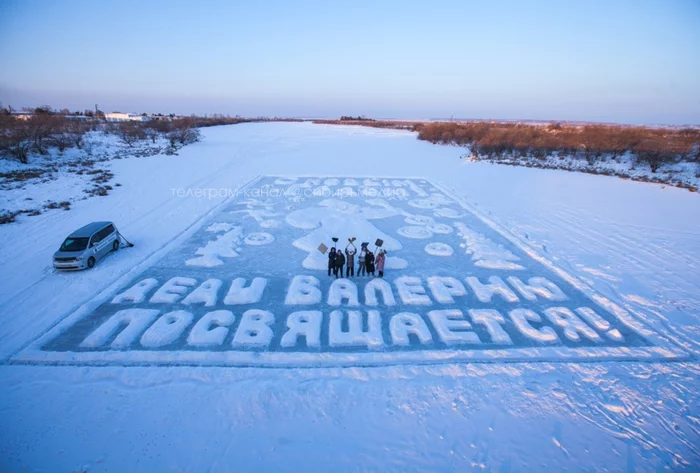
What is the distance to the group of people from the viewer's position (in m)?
11.2

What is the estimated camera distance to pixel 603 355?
8016 mm

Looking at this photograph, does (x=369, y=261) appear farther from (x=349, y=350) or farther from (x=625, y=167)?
(x=625, y=167)

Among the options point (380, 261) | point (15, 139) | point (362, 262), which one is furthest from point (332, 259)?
point (15, 139)

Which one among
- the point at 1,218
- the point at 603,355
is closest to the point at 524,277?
the point at 603,355

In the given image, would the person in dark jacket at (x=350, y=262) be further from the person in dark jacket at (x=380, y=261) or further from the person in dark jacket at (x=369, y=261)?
the person in dark jacket at (x=380, y=261)

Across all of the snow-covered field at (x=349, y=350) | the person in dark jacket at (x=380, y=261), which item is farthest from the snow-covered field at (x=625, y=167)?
the person in dark jacket at (x=380, y=261)

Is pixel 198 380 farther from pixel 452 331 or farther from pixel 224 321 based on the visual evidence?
pixel 452 331

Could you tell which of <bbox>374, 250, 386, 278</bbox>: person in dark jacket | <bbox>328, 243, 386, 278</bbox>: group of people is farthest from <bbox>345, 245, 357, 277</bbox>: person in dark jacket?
<bbox>374, 250, 386, 278</bbox>: person in dark jacket

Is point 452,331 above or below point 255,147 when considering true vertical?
below

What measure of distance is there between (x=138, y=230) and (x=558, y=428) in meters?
17.2

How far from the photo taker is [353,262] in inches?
448

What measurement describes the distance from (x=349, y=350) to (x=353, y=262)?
3.83 m

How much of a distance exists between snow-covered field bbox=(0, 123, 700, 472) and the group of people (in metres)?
0.56

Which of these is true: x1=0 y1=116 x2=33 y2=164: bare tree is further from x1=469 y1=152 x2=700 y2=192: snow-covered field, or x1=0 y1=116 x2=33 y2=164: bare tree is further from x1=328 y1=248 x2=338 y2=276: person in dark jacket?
x1=469 y1=152 x2=700 y2=192: snow-covered field
